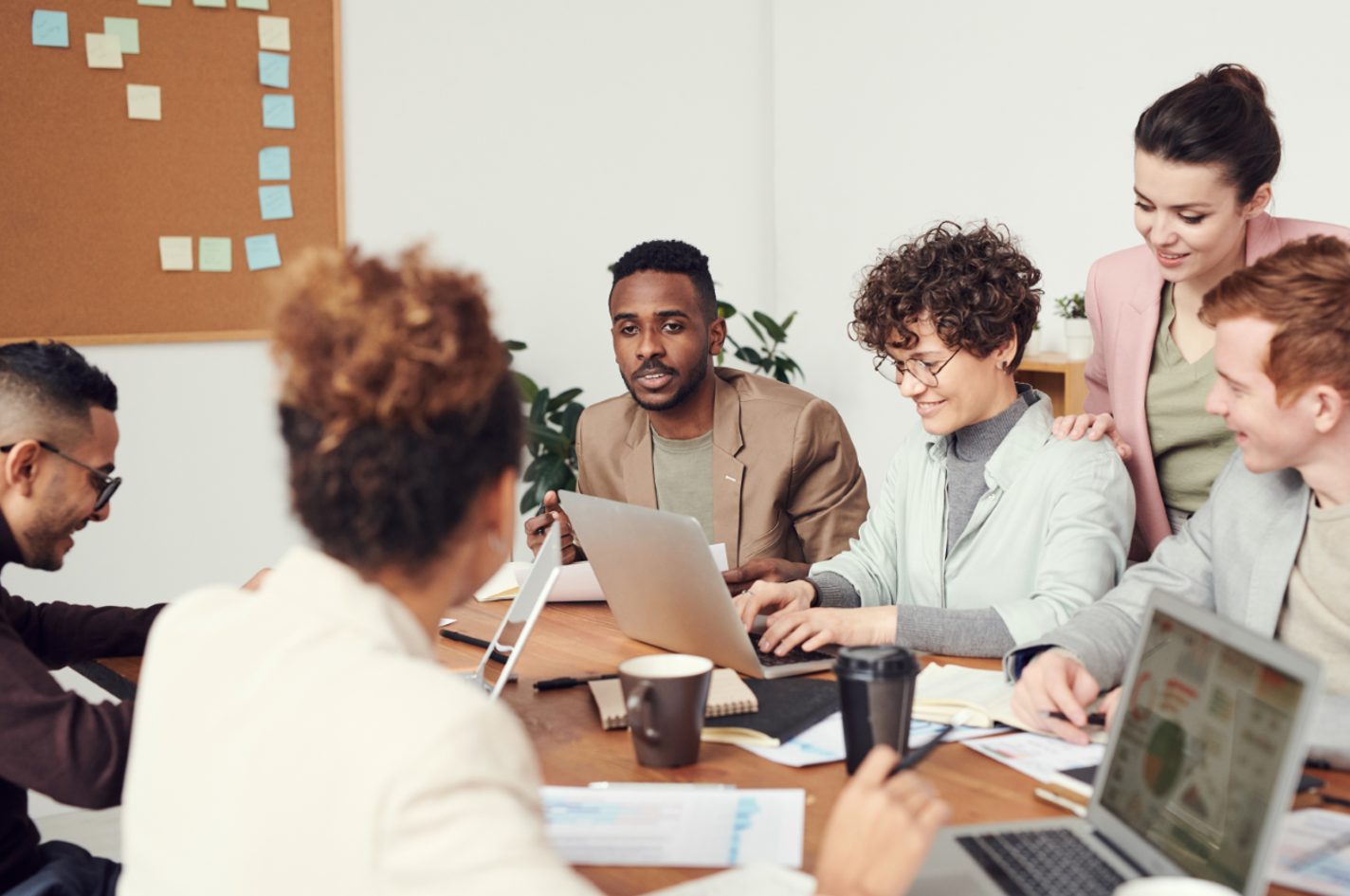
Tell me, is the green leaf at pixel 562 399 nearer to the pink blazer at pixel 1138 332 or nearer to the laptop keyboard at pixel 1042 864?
the pink blazer at pixel 1138 332

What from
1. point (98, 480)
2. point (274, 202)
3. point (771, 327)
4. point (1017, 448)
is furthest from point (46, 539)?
point (771, 327)

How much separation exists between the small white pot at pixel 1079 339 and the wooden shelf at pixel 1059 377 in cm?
3

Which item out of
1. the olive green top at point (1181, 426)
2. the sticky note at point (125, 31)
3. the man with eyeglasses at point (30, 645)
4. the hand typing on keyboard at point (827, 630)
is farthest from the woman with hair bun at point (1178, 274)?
the sticky note at point (125, 31)

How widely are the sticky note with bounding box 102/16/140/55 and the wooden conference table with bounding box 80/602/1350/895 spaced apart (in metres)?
2.31

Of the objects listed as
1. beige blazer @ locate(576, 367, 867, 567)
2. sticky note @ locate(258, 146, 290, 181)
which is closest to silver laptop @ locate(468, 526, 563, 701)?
beige blazer @ locate(576, 367, 867, 567)

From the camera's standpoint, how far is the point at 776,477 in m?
2.62

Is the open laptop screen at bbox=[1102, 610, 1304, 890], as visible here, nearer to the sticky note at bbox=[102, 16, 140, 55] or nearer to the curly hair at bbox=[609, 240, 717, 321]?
the curly hair at bbox=[609, 240, 717, 321]

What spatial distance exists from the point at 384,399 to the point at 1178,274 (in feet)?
5.42

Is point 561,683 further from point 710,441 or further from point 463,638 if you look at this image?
point 710,441

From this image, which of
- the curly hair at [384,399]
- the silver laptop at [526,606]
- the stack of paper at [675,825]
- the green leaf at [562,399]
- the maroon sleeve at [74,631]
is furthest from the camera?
the green leaf at [562,399]

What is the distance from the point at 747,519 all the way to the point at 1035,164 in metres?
1.62

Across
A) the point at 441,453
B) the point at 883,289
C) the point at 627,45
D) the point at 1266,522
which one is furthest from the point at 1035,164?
the point at 441,453

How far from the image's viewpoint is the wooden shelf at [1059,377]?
125 inches

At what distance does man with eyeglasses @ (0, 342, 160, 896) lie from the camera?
4.62 ft
